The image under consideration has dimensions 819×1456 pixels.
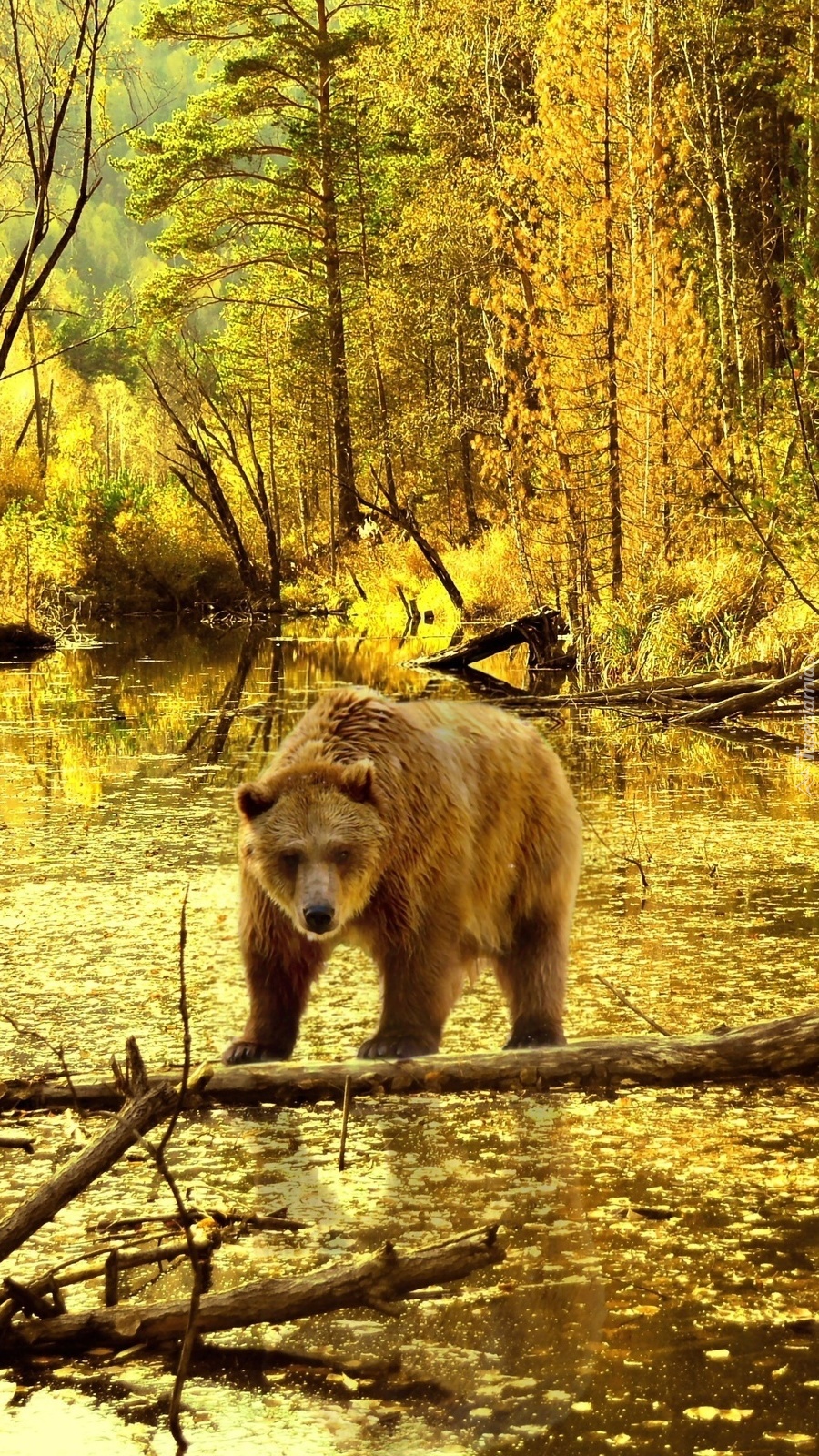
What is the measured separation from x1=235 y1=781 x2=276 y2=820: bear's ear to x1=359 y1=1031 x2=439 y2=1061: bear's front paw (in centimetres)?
78

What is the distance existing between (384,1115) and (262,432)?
51649 millimetres

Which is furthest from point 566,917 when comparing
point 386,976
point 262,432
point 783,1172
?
point 262,432

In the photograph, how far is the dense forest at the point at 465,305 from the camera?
16.3 m

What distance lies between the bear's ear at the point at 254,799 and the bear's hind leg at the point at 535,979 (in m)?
1.22

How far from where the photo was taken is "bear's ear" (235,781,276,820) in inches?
204

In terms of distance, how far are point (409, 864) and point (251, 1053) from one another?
0.79 meters

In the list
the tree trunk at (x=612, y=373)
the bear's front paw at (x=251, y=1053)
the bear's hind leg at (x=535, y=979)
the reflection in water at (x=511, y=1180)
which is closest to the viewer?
the reflection in water at (x=511, y=1180)

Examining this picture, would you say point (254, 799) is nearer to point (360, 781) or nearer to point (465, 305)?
point (360, 781)

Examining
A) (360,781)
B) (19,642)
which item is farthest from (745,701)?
(19,642)

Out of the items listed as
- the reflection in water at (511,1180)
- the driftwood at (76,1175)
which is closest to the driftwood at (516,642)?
the reflection in water at (511,1180)

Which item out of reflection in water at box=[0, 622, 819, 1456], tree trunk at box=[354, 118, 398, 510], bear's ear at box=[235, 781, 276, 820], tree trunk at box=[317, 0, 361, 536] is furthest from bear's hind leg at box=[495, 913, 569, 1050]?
tree trunk at box=[317, 0, 361, 536]

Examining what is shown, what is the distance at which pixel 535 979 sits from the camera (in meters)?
5.91

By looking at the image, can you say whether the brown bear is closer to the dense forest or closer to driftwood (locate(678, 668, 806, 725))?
the dense forest

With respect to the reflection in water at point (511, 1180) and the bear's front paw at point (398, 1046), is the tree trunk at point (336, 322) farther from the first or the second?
the bear's front paw at point (398, 1046)
